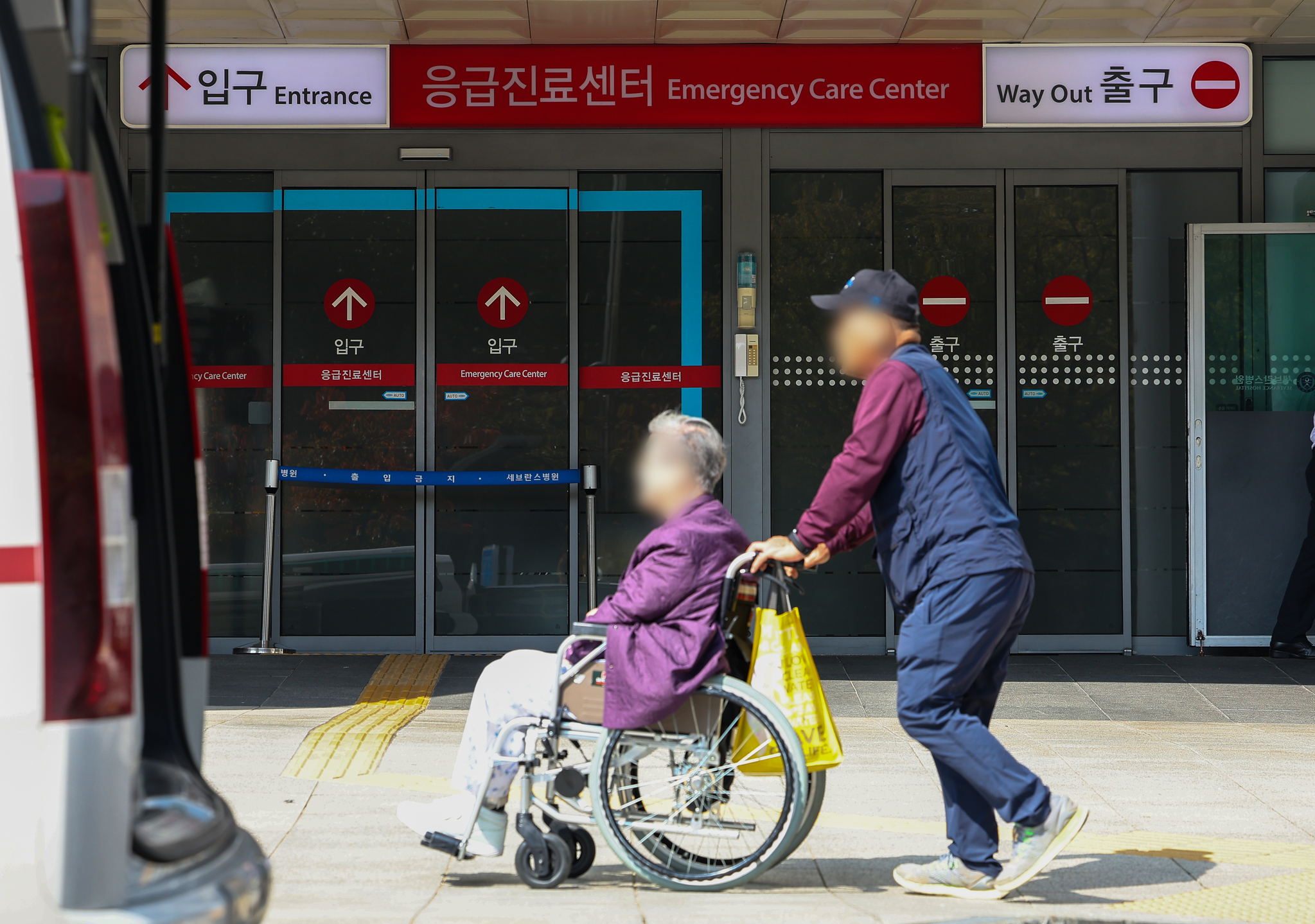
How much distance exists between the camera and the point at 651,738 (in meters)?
3.58

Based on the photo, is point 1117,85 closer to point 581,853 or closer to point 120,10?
point 120,10

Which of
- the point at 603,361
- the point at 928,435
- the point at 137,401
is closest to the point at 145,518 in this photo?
the point at 137,401

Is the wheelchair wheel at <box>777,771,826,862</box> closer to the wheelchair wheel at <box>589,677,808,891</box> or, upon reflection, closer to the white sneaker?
the wheelchair wheel at <box>589,677,808,891</box>

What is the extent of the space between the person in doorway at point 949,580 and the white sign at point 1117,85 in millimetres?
4732

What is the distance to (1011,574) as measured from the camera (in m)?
3.56

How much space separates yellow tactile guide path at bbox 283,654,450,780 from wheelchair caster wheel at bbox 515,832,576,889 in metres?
1.55

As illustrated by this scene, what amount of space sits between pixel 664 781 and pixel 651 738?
0.12 m

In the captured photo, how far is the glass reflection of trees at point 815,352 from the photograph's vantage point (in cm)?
809

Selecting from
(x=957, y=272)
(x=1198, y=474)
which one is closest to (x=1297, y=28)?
(x=957, y=272)

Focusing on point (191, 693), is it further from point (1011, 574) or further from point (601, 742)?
point (1011, 574)

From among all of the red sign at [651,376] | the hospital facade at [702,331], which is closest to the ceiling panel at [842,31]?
the hospital facade at [702,331]

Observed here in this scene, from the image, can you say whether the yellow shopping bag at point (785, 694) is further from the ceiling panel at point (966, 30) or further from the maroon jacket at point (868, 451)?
the ceiling panel at point (966, 30)

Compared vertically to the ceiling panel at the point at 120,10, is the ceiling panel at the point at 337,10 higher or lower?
higher

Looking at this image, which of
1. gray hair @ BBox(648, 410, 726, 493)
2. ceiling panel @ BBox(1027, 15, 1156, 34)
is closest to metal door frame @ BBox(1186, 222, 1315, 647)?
ceiling panel @ BBox(1027, 15, 1156, 34)
